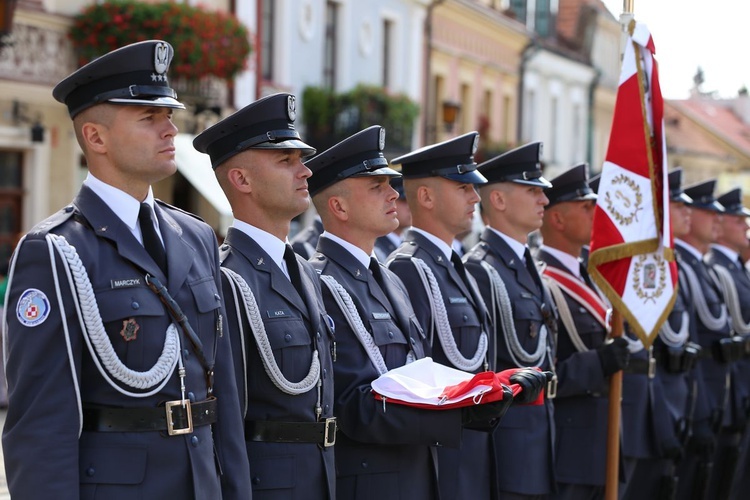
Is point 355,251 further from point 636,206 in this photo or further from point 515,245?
point 636,206

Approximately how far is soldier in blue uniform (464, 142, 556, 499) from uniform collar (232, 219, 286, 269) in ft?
5.88

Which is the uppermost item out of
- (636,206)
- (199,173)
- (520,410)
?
(199,173)

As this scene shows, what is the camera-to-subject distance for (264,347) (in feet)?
15.6

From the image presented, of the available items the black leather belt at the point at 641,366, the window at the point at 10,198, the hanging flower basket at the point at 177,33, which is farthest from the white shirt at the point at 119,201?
the hanging flower basket at the point at 177,33

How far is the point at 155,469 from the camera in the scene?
13.4 feet

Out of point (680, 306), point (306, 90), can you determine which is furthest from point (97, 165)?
point (306, 90)

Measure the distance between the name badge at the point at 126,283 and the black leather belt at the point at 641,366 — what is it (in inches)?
171

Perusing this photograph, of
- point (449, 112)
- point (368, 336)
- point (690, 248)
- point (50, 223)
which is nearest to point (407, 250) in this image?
point (368, 336)

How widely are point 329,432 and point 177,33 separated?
43.1 feet

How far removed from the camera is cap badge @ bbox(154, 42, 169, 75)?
14.1ft

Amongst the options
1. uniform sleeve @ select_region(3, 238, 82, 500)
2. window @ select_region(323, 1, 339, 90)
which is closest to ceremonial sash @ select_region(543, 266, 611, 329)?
uniform sleeve @ select_region(3, 238, 82, 500)

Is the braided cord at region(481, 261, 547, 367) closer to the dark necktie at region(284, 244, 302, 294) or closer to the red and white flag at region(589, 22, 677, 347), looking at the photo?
the red and white flag at region(589, 22, 677, 347)

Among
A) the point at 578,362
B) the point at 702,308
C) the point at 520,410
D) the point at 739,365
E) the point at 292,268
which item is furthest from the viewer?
the point at 739,365

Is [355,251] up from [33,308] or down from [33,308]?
up
